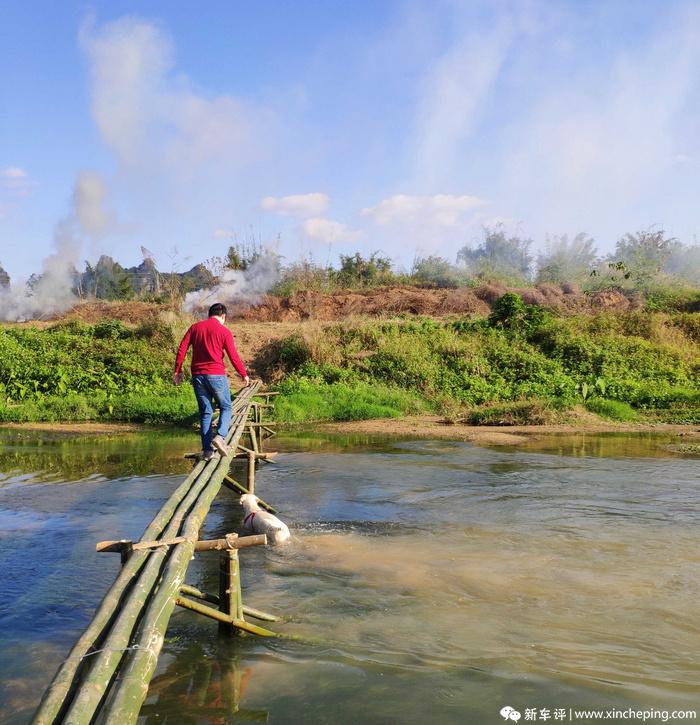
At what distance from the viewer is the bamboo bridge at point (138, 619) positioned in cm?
256

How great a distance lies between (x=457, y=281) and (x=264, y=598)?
82.2ft

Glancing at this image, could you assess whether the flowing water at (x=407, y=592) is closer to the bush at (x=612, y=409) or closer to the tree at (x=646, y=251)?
the bush at (x=612, y=409)

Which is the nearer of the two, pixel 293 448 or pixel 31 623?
pixel 31 623

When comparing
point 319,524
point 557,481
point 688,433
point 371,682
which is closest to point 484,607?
point 371,682

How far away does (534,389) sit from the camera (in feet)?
56.4

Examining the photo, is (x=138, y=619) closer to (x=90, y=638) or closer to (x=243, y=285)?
(x=90, y=638)

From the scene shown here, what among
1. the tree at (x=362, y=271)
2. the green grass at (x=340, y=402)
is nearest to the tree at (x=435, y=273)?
the tree at (x=362, y=271)

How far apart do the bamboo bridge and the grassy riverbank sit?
1118 centimetres

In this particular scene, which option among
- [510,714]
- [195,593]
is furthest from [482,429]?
[195,593]

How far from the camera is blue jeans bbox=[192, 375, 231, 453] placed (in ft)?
22.0

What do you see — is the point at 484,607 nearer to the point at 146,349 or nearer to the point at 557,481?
the point at 557,481

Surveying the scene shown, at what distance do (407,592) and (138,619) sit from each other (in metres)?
2.60

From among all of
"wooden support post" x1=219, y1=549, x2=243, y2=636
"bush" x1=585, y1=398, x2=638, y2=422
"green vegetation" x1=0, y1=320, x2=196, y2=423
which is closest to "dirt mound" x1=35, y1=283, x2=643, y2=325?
"green vegetation" x1=0, y1=320, x2=196, y2=423

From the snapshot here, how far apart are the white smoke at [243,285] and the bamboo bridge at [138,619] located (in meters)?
19.9
